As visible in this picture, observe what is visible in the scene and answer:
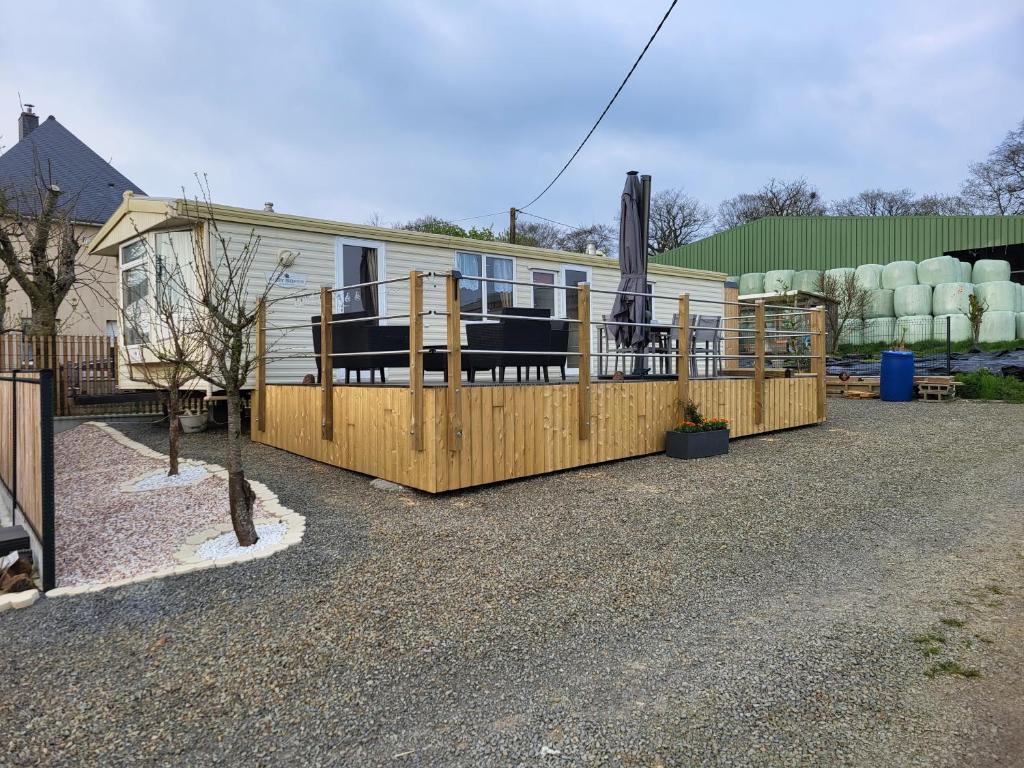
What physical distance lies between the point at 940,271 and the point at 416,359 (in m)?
18.3

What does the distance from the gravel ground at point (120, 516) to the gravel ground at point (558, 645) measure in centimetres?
47

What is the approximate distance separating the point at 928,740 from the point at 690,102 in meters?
9.92

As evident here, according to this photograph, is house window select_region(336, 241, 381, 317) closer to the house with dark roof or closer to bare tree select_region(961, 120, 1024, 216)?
the house with dark roof

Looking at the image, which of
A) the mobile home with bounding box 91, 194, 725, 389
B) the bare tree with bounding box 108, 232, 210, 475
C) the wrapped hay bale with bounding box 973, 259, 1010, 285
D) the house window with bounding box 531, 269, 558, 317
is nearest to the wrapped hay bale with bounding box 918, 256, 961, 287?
the wrapped hay bale with bounding box 973, 259, 1010, 285

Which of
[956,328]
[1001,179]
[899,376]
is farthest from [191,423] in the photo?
[1001,179]

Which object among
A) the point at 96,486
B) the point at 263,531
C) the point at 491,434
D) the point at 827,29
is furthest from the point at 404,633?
the point at 827,29

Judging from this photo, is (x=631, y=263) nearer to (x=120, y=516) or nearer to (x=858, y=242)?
(x=120, y=516)

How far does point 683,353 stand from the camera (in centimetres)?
580

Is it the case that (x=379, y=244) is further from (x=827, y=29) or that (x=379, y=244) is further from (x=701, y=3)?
(x=827, y=29)

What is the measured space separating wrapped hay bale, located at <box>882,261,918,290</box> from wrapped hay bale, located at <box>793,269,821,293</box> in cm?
186

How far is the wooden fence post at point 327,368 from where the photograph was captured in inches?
199

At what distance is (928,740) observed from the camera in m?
1.68

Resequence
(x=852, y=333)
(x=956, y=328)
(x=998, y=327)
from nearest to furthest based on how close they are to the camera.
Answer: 1. (x=998, y=327)
2. (x=956, y=328)
3. (x=852, y=333)

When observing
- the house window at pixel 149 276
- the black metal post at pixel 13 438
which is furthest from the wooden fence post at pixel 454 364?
the house window at pixel 149 276
